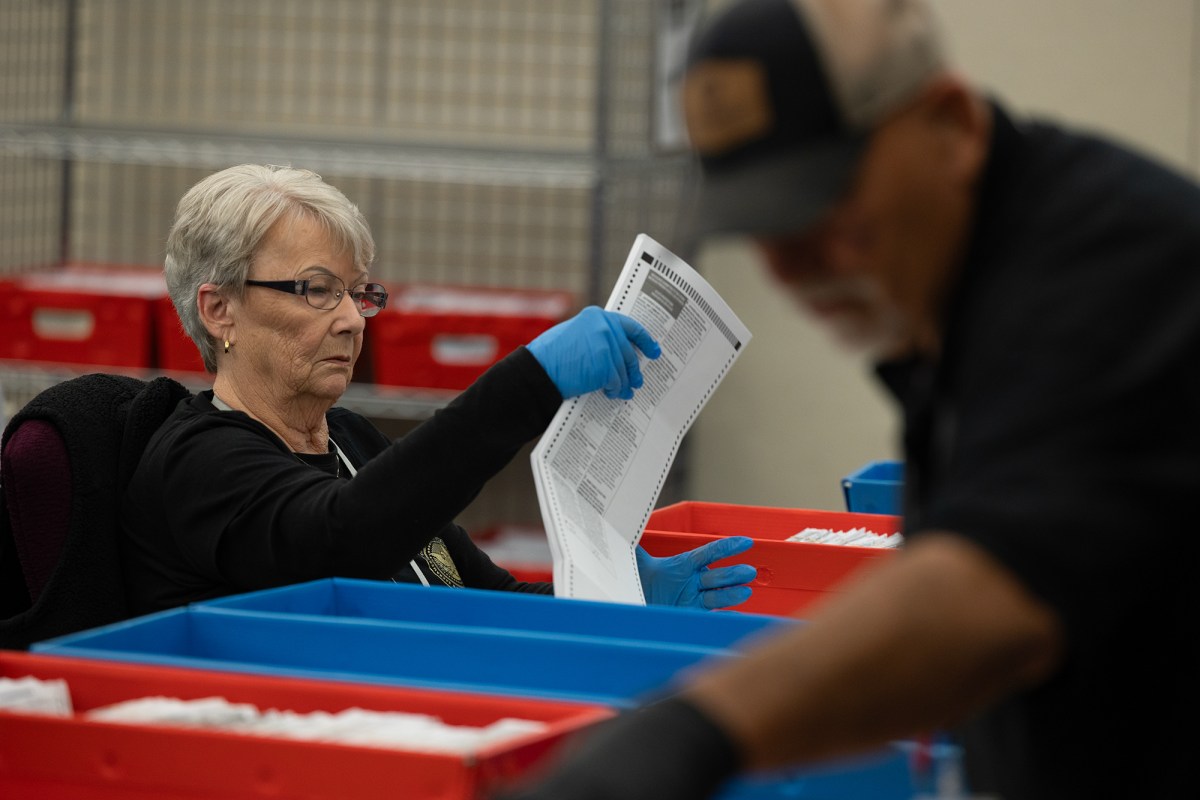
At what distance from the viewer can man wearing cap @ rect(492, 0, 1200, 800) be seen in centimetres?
60

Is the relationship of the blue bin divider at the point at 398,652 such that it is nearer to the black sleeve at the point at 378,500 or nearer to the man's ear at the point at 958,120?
the black sleeve at the point at 378,500

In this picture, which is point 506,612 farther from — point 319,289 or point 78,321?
point 78,321

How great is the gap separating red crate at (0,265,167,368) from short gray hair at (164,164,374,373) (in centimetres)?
138

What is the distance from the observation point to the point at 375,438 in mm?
2100

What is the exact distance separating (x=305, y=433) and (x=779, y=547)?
2.16ft

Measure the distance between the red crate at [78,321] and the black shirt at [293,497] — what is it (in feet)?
5.06

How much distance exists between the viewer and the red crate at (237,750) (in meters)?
0.87

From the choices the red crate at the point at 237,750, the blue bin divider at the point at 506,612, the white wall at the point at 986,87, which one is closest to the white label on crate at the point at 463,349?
the white wall at the point at 986,87

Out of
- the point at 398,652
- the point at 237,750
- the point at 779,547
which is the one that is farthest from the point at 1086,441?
the point at 779,547

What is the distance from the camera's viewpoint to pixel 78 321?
328 cm

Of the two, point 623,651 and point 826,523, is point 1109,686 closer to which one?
point 623,651

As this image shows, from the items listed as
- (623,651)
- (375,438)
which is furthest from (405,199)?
(623,651)

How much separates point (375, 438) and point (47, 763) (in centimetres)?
117

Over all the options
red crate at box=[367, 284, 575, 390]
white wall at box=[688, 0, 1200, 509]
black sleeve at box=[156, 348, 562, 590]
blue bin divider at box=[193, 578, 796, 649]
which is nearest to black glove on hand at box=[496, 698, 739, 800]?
blue bin divider at box=[193, 578, 796, 649]
